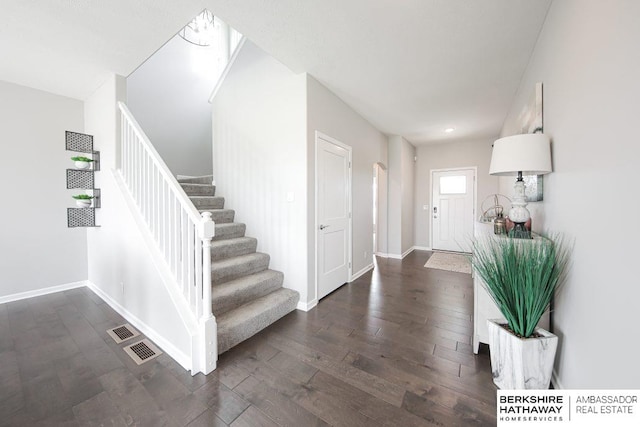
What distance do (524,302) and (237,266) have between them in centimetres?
247

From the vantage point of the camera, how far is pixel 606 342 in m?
1.10

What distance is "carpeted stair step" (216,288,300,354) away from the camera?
6.79 feet

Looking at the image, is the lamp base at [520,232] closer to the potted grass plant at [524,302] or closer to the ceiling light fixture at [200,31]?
the potted grass plant at [524,302]

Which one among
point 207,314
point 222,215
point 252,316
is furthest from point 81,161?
point 252,316

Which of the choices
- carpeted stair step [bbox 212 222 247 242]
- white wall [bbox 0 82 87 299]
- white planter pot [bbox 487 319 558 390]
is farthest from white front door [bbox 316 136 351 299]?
white wall [bbox 0 82 87 299]

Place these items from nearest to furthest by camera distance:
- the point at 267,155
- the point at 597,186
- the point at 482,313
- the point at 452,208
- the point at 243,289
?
1. the point at 597,186
2. the point at 482,313
3. the point at 243,289
4. the point at 267,155
5. the point at 452,208

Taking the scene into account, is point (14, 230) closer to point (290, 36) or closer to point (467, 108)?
point (290, 36)

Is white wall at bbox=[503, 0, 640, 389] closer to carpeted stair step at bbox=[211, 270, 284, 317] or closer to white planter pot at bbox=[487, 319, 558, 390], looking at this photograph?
white planter pot at bbox=[487, 319, 558, 390]

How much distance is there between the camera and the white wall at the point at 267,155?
288 centimetres

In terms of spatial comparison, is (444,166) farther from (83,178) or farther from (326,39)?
(83,178)

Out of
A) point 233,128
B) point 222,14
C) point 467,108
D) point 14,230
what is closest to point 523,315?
point 222,14

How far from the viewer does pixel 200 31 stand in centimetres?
Answer: 473

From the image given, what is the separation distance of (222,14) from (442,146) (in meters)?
5.69

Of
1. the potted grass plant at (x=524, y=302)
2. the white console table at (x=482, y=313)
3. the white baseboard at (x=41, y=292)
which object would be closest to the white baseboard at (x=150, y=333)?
the white baseboard at (x=41, y=292)
